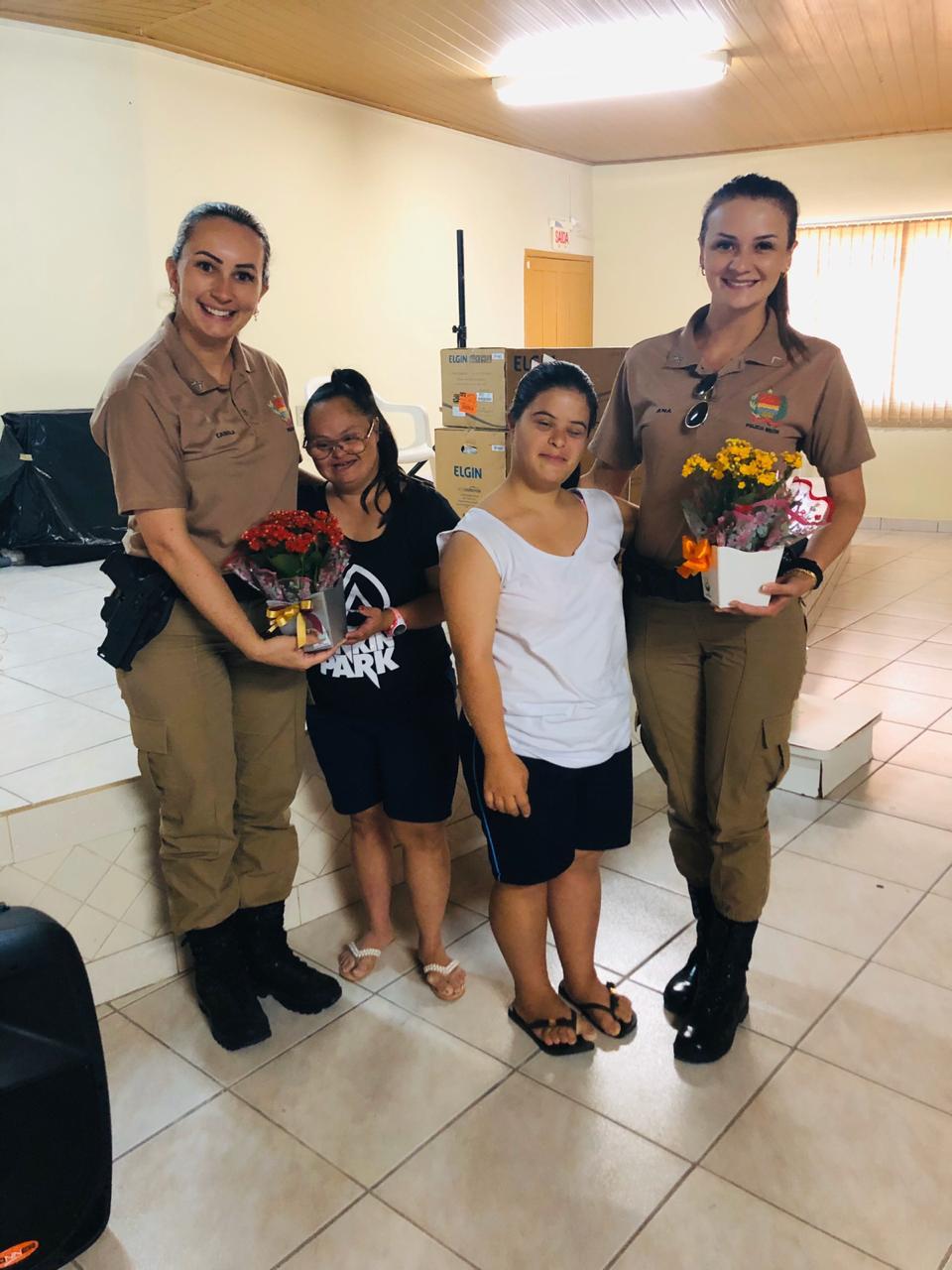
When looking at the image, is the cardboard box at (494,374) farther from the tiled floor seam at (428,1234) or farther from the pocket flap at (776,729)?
the tiled floor seam at (428,1234)

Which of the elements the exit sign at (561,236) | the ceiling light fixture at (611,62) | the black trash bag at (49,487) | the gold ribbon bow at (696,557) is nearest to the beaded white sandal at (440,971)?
the gold ribbon bow at (696,557)

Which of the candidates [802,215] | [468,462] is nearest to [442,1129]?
[468,462]

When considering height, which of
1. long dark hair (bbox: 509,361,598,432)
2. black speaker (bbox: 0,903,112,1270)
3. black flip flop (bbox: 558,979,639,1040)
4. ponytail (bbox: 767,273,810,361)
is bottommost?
black flip flop (bbox: 558,979,639,1040)

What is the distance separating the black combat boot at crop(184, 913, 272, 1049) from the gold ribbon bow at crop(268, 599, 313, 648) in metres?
0.62

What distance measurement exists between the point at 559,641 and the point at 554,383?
0.43 meters

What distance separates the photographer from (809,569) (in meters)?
1.67

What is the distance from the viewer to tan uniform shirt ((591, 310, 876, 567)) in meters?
1.63

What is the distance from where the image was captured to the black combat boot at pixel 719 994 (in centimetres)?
181

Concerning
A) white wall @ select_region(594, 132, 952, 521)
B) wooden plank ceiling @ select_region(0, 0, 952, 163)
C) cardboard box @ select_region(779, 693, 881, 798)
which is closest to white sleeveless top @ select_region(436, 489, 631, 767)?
cardboard box @ select_region(779, 693, 881, 798)

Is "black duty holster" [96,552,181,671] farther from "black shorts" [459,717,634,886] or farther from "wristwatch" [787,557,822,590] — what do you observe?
"wristwatch" [787,557,822,590]

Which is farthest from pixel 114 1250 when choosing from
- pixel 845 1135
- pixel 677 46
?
pixel 677 46

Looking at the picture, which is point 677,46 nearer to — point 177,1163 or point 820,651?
point 820,651

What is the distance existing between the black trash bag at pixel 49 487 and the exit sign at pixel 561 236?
4.66m

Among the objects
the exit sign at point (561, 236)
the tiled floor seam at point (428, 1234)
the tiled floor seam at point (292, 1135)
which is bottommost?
the tiled floor seam at point (292, 1135)
